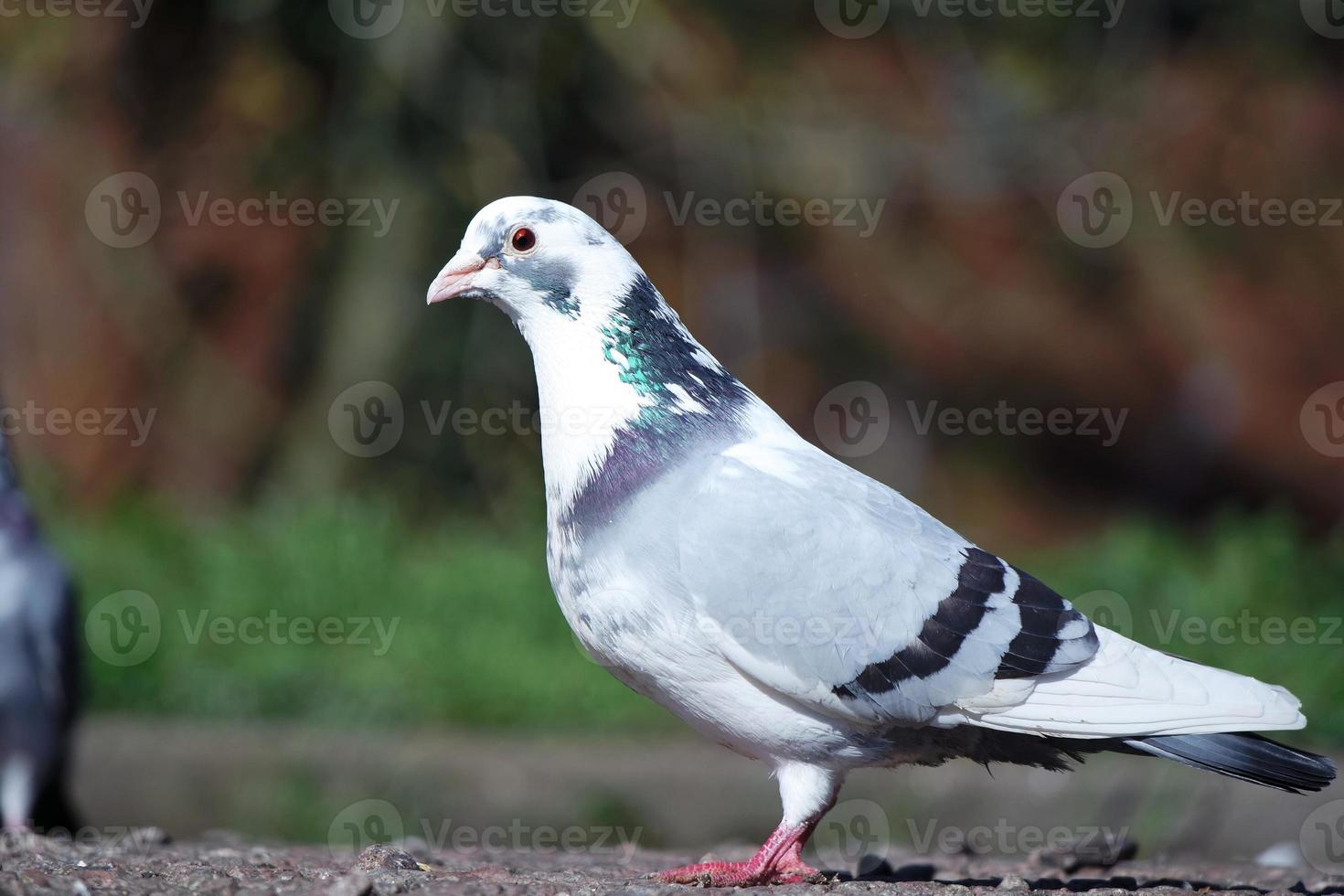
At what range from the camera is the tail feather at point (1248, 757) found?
9.25 feet

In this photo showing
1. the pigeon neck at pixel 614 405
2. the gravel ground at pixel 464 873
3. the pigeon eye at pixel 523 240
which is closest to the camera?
the gravel ground at pixel 464 873

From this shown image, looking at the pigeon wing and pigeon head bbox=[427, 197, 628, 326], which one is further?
pigeon head bbox=[427, 197, 628, 326]

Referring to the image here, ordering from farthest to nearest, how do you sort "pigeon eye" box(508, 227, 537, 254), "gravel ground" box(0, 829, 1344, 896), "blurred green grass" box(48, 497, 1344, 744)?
"blurred green grass" box(48, 497, 1344, 744) → "pigeon eye" box(508, 227, 537, 254) → "gravel ground" box(0, 829, 1344, 896)

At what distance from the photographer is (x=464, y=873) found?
116 inches

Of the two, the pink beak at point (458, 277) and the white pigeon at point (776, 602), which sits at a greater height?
the pink beak at point (458, 277)

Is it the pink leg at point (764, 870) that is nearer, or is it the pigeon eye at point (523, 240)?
the pink leg at point (764, 870)

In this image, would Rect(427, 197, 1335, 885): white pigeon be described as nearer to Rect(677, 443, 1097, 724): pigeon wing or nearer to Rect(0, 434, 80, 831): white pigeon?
Rect(677, 443, 1097, 724): pigeon wing

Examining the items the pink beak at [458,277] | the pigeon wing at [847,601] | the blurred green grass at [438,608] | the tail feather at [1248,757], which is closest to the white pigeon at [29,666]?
the blurred green grass at [438,608]

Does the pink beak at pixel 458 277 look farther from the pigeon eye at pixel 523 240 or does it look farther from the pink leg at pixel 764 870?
the pink leg at pixel 764 870

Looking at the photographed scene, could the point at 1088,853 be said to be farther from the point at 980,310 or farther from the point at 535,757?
the point at 980,310

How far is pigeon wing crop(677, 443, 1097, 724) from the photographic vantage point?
279cm

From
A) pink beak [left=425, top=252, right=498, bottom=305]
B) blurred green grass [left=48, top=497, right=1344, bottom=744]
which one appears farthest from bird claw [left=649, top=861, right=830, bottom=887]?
blurred green grass [left=48, top=497, right=1344, bottom=744]

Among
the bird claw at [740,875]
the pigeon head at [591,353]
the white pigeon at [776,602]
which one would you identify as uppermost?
the pigeon head at [591,353]

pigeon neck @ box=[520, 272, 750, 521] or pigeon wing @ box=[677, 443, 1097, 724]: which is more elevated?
pigeon neck @ box=[520, 272, 750, 521]
